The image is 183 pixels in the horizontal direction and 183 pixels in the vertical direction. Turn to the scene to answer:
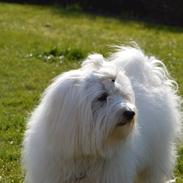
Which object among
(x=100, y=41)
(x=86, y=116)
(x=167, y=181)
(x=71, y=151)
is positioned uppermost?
(x=86, y=116)

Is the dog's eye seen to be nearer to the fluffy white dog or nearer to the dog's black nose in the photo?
the fluffy white dog

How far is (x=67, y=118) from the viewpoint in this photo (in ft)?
16.2

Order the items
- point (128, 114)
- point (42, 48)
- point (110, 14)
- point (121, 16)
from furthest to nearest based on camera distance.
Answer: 1. point (110, 14)
2. point (121, 16)
3. point (42, 48)
4. point (128, 114)

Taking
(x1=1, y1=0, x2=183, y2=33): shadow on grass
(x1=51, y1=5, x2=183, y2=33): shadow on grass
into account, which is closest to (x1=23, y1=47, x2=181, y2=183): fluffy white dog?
(x1=51, y1=5, x2=183, y2=33): shadow on grass

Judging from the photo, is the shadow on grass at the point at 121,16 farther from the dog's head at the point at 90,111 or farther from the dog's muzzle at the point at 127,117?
the dog's muzzle at the point at 127,117

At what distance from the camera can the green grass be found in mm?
7883

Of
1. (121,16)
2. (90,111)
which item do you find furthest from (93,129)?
(121,16)

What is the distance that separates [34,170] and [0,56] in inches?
284

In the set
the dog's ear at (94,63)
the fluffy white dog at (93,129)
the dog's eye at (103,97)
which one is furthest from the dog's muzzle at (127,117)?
the dog's ear at (94,63)

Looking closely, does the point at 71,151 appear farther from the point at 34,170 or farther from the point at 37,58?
the point at 37,58

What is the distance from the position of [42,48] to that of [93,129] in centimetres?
831

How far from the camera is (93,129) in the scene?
486 centimetres

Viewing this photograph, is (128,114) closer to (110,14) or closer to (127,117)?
(127,117)

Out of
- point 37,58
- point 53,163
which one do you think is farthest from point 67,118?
point 37,58
